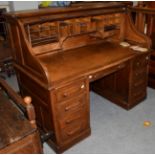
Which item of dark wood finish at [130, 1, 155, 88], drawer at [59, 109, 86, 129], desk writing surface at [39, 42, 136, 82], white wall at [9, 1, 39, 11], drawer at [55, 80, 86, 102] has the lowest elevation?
drawer at [59, 109, 86, 129]

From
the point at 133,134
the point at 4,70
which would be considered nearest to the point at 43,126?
the point at 133,134

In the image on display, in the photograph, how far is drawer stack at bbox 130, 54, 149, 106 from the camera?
2.38m

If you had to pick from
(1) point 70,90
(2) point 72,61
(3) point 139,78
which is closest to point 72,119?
(1) point 70,90

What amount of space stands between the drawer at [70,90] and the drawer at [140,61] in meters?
0.82

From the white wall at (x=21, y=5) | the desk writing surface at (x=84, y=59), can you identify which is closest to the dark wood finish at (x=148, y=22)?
the desk writing surface at (x=84, y=59)

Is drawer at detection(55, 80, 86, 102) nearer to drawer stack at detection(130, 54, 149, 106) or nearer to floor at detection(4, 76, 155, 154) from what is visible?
floor at detection(4, 76, 155, 154)

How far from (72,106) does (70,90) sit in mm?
179

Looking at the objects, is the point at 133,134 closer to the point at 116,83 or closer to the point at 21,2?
the point at 116,83

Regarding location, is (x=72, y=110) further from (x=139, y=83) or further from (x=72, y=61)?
(x=139, y=83)

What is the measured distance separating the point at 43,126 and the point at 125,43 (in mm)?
1474

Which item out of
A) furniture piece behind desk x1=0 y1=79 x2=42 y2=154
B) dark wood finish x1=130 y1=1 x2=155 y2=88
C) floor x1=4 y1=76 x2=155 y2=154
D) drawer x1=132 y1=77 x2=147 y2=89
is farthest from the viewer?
dark wood finish x1=130 y1=1 x2=155 y2=88

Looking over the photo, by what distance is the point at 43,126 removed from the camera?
82.1 inches

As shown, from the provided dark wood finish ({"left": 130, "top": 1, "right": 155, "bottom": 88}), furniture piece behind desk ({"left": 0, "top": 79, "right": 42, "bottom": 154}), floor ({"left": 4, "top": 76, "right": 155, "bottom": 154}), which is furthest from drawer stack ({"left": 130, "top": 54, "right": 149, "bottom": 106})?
furniture piece behind desk ({"left": 0, "top": 79, "right": 42, "bottom": 154})

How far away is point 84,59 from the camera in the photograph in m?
2.09
